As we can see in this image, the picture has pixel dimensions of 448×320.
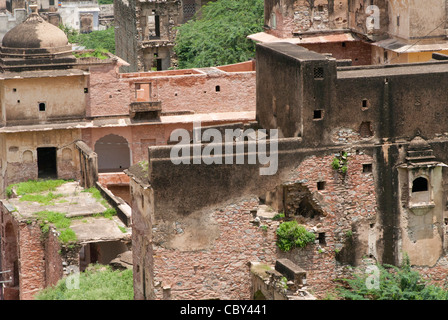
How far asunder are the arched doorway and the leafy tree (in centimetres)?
816

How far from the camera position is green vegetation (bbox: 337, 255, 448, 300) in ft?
84.0

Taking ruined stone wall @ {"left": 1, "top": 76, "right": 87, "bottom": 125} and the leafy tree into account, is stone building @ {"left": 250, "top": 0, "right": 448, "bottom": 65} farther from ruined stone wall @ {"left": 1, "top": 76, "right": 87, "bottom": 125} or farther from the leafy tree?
ruined stone wall @ {"left": 1, "top": 76, "right": 87, "bottom": 125}

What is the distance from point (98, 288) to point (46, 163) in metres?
11.7

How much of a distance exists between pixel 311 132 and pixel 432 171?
3.08 meters

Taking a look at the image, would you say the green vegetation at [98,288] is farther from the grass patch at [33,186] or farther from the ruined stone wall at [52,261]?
the grass patch at [33,186]

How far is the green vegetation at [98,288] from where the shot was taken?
27.9m

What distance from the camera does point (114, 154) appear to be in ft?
132

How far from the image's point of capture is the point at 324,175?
26734 mm

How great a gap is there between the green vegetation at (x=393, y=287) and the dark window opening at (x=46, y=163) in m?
14.9

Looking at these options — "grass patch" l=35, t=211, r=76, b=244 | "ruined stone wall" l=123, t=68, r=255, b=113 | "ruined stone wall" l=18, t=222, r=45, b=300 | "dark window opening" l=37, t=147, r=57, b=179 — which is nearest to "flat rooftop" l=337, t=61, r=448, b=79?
"grass patch" l=35, t=211, r=76, b=244

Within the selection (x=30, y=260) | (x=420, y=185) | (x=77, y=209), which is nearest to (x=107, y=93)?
(x=77, y=209)

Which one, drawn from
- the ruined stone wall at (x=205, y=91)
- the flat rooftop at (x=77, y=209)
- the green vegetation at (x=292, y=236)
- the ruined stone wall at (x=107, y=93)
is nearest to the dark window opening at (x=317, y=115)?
the green vegetation at (x=292, y=236)

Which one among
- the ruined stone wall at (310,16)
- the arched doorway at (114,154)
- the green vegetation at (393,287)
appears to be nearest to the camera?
the green vegetation at (393,287)
